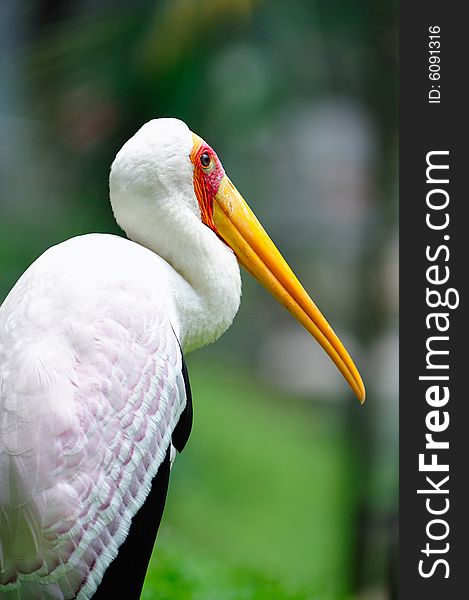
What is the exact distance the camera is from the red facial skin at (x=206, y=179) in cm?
247

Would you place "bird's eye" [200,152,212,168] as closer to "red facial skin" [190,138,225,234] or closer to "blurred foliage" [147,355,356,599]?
"red facial skin" [190,138,225,234]

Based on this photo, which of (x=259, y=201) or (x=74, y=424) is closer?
(x=74, y=424)

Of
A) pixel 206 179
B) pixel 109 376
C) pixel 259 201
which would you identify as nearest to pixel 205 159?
pixel 206 179

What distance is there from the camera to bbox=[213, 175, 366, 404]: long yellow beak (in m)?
2.59

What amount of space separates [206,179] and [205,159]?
5 centimetres

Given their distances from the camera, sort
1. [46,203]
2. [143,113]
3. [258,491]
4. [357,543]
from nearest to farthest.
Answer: [357,543] < [143,113] < [46,203] < [258,491]

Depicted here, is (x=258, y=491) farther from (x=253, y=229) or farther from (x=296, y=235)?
(x=253, y=229)

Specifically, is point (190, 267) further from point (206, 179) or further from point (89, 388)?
point (89, 388)

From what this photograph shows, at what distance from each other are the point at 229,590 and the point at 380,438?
1.60m

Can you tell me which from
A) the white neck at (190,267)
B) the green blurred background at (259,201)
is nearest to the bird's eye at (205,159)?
the white neck at (190,267)

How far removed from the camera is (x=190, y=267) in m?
2.45

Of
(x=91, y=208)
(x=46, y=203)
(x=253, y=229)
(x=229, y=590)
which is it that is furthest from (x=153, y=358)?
(x=46, y=203)

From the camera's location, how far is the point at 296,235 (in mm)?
8523

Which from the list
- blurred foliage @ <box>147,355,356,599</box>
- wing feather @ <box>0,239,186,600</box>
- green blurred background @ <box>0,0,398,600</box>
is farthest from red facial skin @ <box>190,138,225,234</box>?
blurred foliage @ <box>147,355,356,599</box>
